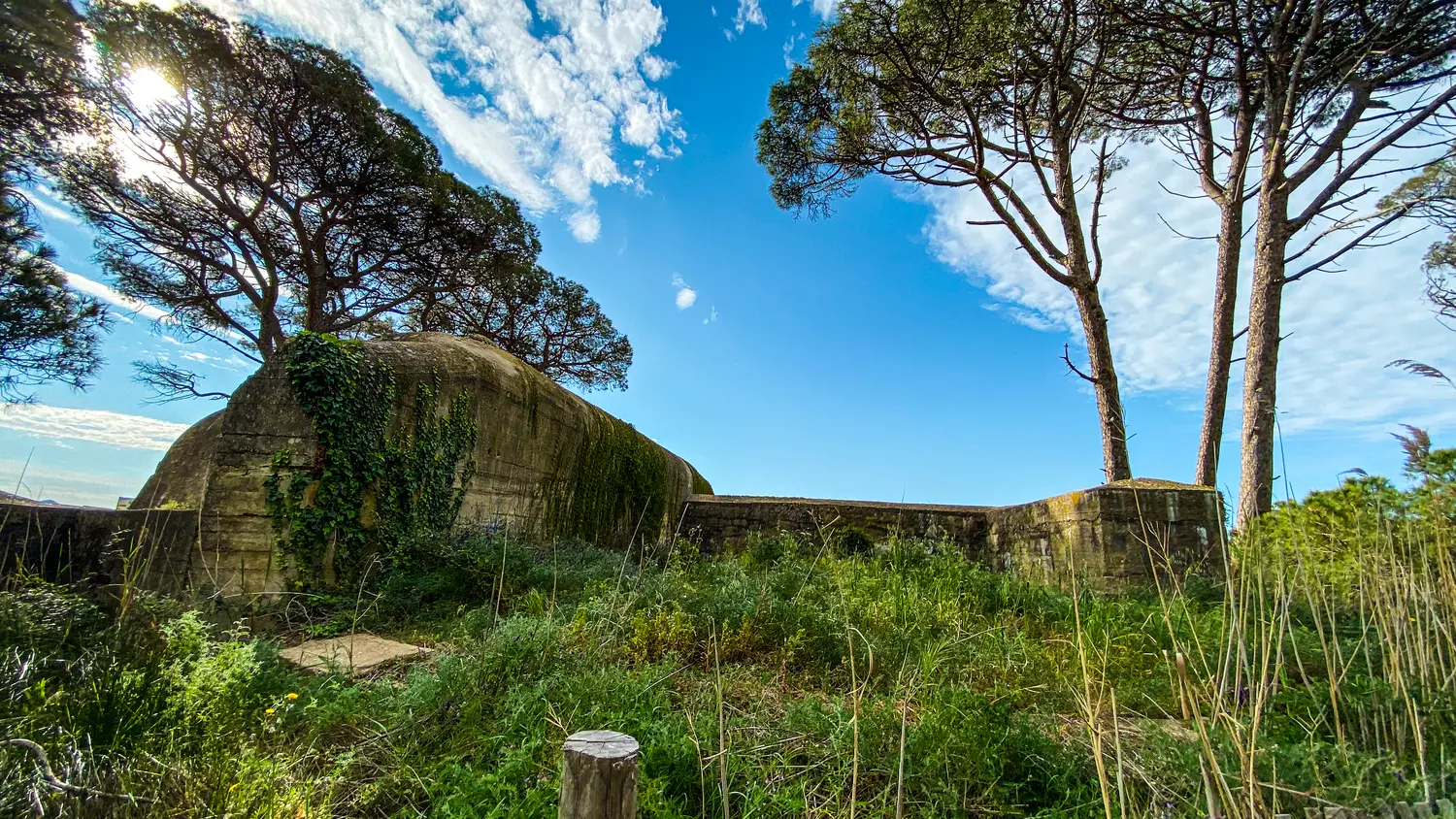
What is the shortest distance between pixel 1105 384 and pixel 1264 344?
1.57 metres

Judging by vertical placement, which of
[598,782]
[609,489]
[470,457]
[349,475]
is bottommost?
[598,782]

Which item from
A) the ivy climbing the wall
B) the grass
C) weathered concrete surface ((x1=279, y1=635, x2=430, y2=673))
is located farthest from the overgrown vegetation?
the grass

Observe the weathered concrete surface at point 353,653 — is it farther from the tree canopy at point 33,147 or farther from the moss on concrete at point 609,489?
the tree canopy at point 33,147

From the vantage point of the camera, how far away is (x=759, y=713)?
2.57 metres

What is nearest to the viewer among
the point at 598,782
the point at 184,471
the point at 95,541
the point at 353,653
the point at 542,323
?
the point at 598,782

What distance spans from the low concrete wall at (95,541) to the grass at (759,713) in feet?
5.34

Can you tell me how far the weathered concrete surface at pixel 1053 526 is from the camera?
5160 mm

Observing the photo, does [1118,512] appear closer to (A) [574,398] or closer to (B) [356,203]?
(A) [574,398]

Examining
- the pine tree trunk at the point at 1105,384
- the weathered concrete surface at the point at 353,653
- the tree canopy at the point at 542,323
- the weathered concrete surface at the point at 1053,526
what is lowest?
the weathered concrete surface at the point at 353,653

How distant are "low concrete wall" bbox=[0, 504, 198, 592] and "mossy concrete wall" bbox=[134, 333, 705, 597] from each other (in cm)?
33

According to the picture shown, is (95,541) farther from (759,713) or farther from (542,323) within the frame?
(542,323)

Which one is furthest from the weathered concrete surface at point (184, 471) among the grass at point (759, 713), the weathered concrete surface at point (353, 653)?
the grass at point (759, 713)

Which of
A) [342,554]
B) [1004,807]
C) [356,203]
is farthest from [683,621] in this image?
[356,203]

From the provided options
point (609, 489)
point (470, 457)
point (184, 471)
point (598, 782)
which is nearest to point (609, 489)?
point (609, 489)
